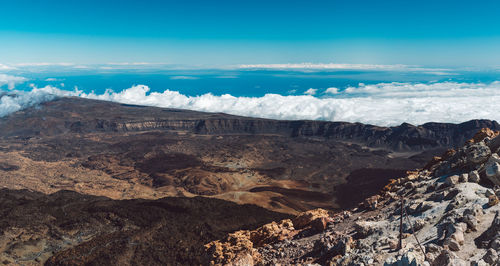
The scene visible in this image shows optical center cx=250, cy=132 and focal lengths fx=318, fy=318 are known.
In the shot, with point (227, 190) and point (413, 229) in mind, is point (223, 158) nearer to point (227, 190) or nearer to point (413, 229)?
point (227, 190)

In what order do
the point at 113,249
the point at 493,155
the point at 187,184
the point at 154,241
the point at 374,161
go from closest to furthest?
1. the point at 493,155
2. the point at 113,249
3. the point at 154,241
4. the point at 187,184
5. the point at 374,161

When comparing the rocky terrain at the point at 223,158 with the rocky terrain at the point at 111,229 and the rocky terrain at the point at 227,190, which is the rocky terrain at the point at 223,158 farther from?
the rocky terrain at the point at 111,229

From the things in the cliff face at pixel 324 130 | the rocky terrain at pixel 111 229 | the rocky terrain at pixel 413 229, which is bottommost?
the cliff face at pixel 324 130

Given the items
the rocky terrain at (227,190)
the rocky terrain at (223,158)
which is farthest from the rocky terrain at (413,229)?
the rocky terrain at (223,158)

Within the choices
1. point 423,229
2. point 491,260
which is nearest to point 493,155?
point 423,229

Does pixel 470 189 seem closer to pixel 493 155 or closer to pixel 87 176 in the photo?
pixel 493 155

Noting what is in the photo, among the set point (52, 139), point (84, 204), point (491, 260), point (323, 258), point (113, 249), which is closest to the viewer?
point (491, 260)

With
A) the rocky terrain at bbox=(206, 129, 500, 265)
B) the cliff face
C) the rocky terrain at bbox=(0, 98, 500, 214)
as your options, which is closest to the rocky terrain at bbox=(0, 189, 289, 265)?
the rocky terrain at bbox=(206, 129, 500, 265)

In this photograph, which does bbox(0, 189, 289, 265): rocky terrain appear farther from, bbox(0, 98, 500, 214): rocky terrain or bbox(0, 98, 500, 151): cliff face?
bbox(0, 98, 500, 151): cliff face
